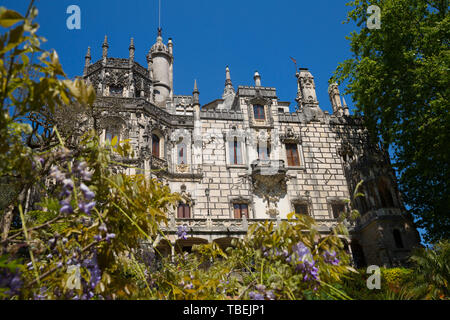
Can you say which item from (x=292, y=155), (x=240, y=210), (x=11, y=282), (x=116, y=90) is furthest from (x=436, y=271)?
(x=116, y=90)

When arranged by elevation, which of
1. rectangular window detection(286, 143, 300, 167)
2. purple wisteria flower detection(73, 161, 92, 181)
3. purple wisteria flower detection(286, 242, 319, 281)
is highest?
rectangular window detection(286, 143, 300, 167)

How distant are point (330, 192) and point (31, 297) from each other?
27.1m

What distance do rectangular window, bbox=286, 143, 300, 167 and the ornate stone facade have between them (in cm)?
8

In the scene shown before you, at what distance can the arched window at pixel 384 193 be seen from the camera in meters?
26.2

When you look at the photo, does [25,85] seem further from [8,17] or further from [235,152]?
[235,152]

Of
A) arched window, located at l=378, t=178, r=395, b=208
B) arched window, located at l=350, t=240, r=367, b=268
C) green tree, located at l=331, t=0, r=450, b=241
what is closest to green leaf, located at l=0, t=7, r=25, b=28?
green tree, located at l=331, t=0, r=450, b=241

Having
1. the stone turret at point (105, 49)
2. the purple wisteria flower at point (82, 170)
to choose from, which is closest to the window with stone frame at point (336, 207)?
the stone turret at point (105, 49)

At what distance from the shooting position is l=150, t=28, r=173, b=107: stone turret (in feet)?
119

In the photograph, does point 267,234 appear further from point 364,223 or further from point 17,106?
point 364,223

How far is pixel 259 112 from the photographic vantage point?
31.1 meters

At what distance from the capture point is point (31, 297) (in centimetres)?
339

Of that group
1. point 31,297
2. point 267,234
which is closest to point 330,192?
point 267,234

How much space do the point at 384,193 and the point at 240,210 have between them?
10.7m

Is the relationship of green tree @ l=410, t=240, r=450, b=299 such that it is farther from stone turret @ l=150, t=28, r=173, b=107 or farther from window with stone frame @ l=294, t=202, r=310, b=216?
stone turret @ l=150, t=28, r=173, b=107
